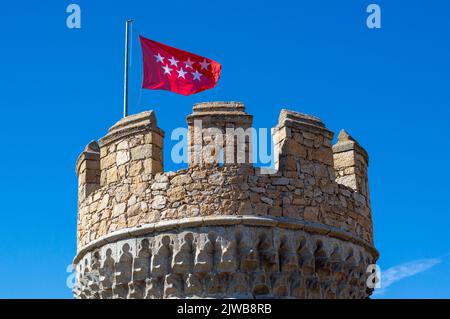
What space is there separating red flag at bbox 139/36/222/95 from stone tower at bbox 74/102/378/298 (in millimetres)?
1774

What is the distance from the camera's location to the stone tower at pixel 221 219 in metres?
12.3

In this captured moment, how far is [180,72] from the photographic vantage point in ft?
49.5

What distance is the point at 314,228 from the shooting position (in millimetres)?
12766

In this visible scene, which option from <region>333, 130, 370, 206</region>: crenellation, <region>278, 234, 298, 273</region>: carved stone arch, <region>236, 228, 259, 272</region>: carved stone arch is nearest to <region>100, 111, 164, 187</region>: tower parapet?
<region>236, 228, 259, 272</region>: carved stone arch

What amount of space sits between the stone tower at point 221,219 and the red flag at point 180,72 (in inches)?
69.8

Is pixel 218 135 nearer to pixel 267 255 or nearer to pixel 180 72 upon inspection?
pixel 267 255

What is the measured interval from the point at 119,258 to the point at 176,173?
132 centimetres

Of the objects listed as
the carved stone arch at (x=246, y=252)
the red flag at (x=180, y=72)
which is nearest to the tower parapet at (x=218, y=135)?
the carved stone arch at (x=246, y=252)

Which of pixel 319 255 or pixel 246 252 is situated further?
pixel 319 255

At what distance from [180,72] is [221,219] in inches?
137

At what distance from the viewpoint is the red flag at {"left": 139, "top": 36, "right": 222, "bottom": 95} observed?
49.4ft

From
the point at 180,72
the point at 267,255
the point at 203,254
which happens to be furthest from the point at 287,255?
the point at 180,72
